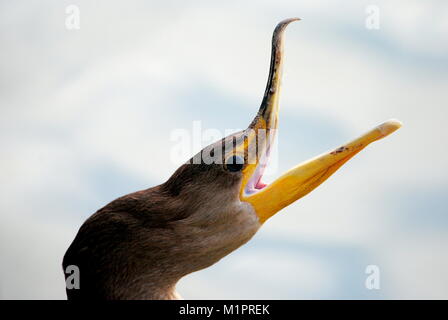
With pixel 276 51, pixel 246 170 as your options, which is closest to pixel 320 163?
pixel 246 170

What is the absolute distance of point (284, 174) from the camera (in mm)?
4320

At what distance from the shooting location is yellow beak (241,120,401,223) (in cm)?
425

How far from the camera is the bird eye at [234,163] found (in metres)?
4.23

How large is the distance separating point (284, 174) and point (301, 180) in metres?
0.12

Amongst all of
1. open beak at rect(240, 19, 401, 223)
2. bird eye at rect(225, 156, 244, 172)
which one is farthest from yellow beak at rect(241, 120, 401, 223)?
bird eye at rect(225, 156, 244, 172)

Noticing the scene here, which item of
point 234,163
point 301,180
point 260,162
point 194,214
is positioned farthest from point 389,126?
point 194,214

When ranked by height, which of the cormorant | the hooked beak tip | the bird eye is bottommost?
the cormorant

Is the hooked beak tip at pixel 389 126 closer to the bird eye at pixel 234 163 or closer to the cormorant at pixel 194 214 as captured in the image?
the cormorant at pixel 194 214

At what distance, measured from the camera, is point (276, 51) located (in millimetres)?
4305

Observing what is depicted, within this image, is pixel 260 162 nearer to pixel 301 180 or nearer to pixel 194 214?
pixel 301 180

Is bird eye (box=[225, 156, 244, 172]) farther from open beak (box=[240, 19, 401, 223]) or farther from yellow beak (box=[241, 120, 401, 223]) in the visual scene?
yellow beak (box=[241, 120, 401, 223])

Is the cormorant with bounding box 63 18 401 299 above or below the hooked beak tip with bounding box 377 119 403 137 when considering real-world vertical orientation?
below

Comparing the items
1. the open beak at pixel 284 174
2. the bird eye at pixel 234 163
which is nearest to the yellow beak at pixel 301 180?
the open beak at pixel 284 174
